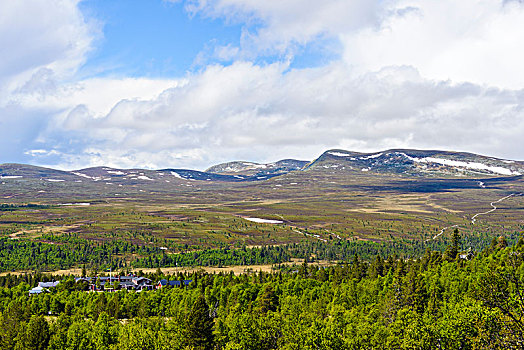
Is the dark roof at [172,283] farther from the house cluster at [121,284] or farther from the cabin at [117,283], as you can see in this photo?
the cabin at [117,283]

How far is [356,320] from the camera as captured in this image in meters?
44.9

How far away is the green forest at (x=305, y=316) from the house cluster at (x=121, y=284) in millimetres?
7184

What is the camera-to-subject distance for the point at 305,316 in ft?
156

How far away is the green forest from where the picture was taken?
Result: 3478 cm

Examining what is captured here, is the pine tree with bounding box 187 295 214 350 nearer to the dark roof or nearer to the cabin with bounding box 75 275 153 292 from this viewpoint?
the dark roof

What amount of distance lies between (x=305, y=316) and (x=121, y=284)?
220 feet

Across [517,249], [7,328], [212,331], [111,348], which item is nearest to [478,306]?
[212,331]

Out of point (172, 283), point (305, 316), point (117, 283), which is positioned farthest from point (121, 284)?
point (305, 316)

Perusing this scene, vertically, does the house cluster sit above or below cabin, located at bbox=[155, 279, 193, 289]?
below

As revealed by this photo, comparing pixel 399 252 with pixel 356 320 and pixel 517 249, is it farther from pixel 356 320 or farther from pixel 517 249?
pixel 356 320

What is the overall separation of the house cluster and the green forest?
283 inches

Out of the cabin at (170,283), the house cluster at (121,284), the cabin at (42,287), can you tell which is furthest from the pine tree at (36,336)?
the cabin at (170,283)

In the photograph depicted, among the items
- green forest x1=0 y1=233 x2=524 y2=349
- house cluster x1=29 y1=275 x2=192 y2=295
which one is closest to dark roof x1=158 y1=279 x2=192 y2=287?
house cluster x1=29 y1=275 x2=192 y2=295

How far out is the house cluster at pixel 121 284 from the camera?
313ft
